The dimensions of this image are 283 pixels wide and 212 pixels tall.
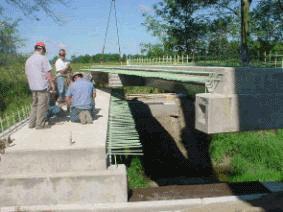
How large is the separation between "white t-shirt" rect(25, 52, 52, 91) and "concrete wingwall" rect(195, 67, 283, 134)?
3506mm

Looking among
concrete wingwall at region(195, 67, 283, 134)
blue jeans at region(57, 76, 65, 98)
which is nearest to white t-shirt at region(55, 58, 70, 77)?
blue jeans at region(57, 76, 65, 98)

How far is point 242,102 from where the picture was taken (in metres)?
5.39

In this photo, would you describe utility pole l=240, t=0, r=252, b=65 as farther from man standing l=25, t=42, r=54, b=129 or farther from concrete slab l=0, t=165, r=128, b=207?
concrete slab l=0, t=165, r=128, b=207

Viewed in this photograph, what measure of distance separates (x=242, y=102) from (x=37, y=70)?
171 inches

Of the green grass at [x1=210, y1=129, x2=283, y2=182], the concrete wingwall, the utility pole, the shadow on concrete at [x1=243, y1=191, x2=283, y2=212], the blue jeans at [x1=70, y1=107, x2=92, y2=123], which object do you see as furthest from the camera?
the utility pole

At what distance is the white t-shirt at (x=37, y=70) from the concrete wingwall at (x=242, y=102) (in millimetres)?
3506

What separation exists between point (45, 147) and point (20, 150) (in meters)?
0.45

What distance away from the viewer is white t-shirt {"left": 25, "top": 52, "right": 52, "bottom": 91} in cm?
702

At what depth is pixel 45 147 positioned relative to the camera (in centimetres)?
616

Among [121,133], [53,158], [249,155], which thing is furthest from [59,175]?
[249,155]

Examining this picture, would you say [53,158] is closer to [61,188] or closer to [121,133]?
[61,188]

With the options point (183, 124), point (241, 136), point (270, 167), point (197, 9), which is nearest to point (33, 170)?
point (270, 167)

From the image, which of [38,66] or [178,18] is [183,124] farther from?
[38,66]

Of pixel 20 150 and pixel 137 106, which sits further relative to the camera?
pixel 137 106
